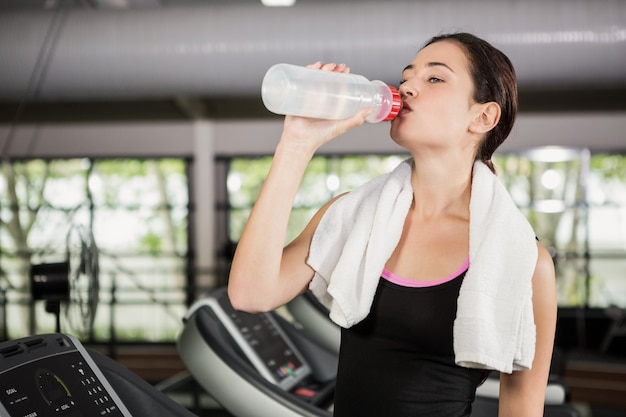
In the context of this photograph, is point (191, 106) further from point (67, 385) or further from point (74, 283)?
point (67, 385)

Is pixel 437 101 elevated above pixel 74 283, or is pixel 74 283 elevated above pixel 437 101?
pixel 437 101

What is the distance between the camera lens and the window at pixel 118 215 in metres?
7.69

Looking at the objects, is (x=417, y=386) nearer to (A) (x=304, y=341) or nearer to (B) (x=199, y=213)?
(A) (x=304, y=341)

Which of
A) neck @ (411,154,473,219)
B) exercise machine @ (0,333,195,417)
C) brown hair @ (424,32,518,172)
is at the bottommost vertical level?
exercise machine @ (0,333,195,417)

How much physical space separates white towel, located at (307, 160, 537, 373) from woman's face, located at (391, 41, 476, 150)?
0.32 feet

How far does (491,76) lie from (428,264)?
0.91 feet

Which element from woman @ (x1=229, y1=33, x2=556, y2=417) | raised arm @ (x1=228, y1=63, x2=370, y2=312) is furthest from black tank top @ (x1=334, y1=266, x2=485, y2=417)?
raised arm @ (x1=228, y1=63, x2=370, y2=312)

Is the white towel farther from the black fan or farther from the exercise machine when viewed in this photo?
the black fan

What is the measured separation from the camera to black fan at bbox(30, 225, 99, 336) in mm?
1752

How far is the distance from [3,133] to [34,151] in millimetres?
424

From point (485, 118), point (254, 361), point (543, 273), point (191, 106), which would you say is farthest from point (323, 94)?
point (191, 106)

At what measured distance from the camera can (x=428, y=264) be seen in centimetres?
103

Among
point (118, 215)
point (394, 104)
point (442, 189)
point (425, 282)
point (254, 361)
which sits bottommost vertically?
point (254, 361)

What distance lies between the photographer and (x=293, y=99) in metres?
0.88
